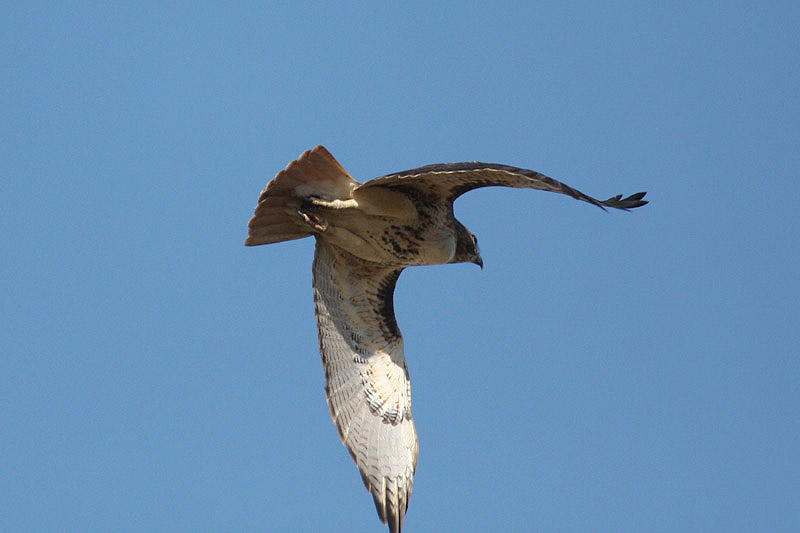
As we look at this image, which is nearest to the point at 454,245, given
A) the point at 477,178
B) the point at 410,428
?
the point at 477,178

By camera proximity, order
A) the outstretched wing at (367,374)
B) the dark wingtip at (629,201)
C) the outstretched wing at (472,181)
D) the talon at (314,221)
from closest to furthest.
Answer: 1. the outstretched wing at (472,181)
2. the dark wingtip at (629,201)
3. the talon at (314,221)
4. the outstretched wing at (367,374)

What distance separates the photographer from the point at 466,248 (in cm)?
919

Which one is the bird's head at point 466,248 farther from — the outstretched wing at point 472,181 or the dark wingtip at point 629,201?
the dark wingtip at point 629,201

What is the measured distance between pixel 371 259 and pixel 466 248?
77 centimetres

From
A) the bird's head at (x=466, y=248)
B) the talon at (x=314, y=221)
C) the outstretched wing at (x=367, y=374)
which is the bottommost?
the outstretched wing at (x=367, y=374)

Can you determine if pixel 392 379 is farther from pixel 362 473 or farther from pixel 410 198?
pixel 410 198

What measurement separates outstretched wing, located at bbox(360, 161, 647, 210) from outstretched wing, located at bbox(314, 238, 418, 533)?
46.9 inches

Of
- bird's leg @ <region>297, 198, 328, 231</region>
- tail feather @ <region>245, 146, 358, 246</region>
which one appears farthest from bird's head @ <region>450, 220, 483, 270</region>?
bird's leg @ <region>297, 198, 328, 231</region>

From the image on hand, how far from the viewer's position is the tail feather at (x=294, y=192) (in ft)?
27.6

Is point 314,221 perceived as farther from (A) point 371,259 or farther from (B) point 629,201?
(B) point 629,201

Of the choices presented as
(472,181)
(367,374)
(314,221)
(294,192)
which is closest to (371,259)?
(314,221)

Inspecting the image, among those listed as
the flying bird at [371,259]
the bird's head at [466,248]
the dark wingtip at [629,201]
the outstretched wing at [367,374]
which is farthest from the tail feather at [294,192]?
the dark wingtip at [629,201]

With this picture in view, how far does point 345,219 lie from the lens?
345 inches

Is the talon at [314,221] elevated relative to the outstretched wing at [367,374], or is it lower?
elevated
